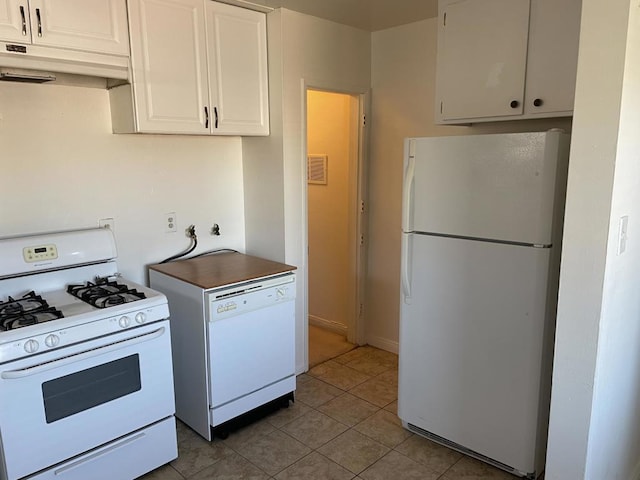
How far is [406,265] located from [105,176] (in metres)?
1.68

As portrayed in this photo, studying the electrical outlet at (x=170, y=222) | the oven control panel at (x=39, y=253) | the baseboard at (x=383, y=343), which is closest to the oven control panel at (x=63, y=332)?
the oven control panel at (x=39, y=253)

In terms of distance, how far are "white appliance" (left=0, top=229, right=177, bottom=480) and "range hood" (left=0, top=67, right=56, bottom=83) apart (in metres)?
0.73

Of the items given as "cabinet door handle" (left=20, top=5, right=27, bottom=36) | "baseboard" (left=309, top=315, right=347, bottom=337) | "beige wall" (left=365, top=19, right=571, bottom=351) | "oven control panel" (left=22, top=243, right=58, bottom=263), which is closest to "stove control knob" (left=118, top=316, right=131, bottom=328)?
"oven control panel" (left=22, top=243, right=58, bottom=263)

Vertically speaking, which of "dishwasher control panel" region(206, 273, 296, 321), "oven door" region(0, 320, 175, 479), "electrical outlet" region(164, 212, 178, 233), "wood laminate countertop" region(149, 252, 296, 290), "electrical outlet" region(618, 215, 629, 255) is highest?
"electrical outlet" region(618, 215, 629, 255)

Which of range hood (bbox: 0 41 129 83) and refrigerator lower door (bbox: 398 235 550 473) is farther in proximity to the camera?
refrigerator lower door (bbox: 398 235 550 473)

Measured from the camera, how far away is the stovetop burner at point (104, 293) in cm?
221

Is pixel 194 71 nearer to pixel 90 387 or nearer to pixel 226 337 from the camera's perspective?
pixel 226 337

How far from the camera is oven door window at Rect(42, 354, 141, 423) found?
1979 millimetres

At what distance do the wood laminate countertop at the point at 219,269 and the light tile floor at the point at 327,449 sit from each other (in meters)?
0.88

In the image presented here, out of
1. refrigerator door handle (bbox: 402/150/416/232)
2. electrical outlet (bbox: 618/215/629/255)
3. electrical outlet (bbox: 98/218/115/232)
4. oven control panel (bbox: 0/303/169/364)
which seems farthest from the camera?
electrical outlet (bbox: 98/218/115/232)

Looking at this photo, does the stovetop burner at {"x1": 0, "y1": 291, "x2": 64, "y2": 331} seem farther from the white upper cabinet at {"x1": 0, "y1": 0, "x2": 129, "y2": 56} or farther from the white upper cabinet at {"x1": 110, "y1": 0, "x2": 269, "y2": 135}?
the white upper cabinet at {"x1": 0, "y1": 0, "x2": 129, "y2": 56}

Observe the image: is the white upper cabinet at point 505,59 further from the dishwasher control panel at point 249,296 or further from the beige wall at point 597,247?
the dishwasher control panel at point 249,296

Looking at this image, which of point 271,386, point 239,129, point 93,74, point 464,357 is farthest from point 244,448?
point 93,74

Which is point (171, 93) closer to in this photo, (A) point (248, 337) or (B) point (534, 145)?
(A) point (248, 337)
